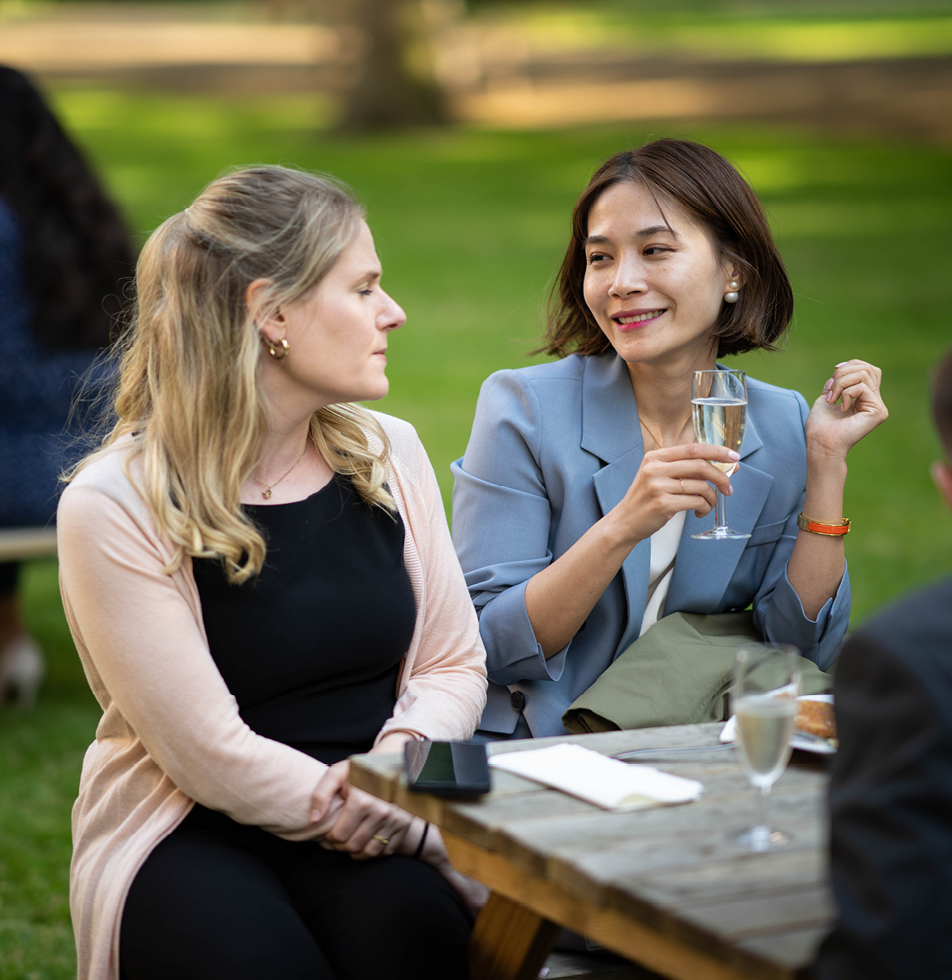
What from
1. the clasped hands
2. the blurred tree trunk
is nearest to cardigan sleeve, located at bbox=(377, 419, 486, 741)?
the clasped hands

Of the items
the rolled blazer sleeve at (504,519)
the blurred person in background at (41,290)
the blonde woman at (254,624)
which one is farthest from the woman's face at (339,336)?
the blurred person in background at (41,290)

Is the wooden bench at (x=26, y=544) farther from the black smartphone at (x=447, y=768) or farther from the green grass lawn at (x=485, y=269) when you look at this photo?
the black smartphone at (x=447, y=768)

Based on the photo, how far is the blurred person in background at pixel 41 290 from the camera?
4.92m

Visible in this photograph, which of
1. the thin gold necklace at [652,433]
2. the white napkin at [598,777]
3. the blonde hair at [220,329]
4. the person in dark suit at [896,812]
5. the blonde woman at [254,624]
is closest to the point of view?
the person in dark suit at [896,812]

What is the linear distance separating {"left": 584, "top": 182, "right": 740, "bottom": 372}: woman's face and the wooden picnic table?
107 cm

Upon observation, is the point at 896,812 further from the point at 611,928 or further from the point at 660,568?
the point at 660,568

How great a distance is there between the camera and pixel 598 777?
2.03 meters

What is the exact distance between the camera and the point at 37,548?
4.87 m

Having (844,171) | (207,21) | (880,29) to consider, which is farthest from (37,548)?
(207,21)

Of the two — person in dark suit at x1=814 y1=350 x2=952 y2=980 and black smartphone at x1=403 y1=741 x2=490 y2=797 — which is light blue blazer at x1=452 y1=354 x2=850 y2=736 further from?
person in dark suit at x1=814 y1=350 x2=952 y2=980

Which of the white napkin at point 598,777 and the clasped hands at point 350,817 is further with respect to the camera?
the clasped hands at point 350,817

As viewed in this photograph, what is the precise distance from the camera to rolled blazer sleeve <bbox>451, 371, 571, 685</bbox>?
2.96 meters

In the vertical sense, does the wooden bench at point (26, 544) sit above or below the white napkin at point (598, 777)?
below

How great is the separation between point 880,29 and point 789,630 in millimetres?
38797
